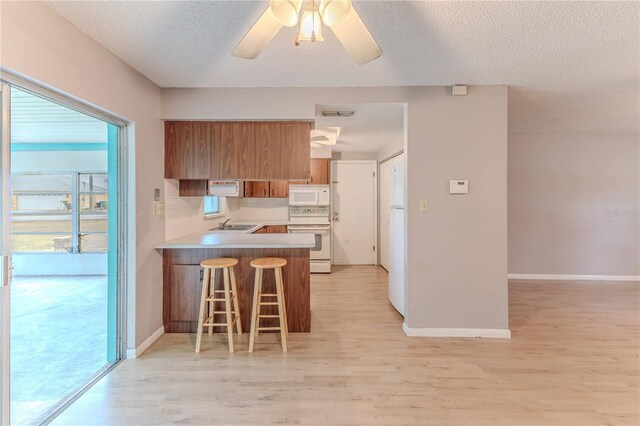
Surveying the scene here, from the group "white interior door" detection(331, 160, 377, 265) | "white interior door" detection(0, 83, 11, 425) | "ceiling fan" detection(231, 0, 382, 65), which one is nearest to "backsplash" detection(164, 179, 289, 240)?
"white interior door" detection(331, 160, 377, 265)

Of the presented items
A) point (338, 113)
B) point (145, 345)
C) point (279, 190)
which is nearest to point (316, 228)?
point (279, 190)

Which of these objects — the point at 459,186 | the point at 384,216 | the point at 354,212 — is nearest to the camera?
the point at 459,186

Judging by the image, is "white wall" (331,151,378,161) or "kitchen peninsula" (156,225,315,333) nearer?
"kitchen peninsula" (156,225,315,333)

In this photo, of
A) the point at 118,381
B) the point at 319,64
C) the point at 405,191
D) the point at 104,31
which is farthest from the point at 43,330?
the point at 405,191

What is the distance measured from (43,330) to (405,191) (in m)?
3.82

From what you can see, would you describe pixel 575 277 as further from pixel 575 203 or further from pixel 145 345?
pixel 145 345

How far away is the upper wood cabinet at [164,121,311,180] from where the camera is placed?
2.89 metres

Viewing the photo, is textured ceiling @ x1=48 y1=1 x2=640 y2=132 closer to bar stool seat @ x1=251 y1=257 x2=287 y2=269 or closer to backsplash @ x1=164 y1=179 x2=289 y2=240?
backsplash @ x1=164 y1=179 x2=289 y2=240

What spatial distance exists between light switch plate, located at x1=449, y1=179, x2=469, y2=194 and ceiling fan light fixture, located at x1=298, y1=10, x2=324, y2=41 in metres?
1.93

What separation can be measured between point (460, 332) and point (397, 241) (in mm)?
1072

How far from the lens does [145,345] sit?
2.49 metres

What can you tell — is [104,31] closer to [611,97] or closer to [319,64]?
[319,64]

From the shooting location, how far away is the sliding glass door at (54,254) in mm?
1718

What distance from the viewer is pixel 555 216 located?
4.68 m
